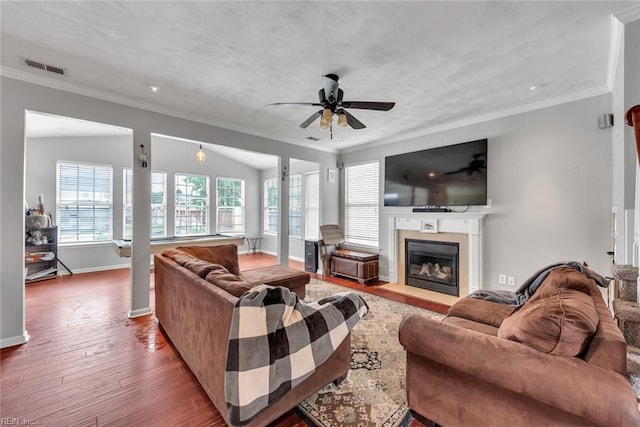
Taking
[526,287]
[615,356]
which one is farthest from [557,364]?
[526,287]

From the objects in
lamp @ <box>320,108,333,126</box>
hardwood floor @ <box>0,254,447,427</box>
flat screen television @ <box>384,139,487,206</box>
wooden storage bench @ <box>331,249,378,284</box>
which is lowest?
hardwood floor @ <box>0,254,447,427</box>

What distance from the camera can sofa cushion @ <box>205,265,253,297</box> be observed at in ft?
5.49

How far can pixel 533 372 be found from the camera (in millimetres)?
1206

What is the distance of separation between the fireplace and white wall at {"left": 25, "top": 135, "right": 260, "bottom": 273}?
180 inches

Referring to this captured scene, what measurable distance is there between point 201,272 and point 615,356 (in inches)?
94.5

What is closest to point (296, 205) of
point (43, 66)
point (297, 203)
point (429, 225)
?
point (297, 203)

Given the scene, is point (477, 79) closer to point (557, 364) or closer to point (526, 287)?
point (526, 287)

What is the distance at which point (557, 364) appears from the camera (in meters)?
1.18

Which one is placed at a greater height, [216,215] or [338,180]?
[338,180]

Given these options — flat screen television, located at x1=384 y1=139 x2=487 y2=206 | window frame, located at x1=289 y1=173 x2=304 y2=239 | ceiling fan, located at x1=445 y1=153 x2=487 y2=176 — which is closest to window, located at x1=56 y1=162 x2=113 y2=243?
window frame, located at x1=289 y1=173 x2=304 y2=239

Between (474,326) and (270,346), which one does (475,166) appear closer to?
(474,326)

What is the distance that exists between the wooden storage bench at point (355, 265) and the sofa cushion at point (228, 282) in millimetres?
3222

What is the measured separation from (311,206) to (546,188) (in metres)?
4.66

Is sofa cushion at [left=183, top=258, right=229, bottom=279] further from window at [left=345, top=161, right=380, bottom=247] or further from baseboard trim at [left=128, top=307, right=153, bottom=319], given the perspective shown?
window at [left=345, top=161, right=380, bottom=247]
